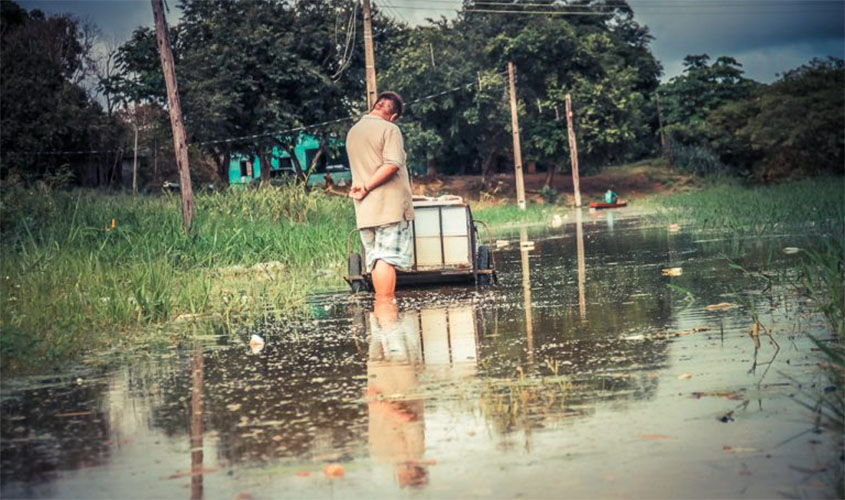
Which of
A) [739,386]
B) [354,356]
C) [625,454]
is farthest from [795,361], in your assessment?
[354,356]

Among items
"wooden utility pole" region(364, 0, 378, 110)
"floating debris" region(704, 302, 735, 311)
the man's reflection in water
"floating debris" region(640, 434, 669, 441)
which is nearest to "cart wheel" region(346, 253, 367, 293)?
the man's reflection in water

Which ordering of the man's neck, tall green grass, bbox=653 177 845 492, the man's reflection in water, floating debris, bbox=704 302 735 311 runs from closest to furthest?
the man's reflection in water < tall green grass, bbox=653 177 845 492 < floating debris, bbox=704 302 735 311 < the man's neck

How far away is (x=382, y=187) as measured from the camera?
11383 mm

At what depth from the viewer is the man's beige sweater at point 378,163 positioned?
1132 centimetres

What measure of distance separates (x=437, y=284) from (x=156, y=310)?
4.02m

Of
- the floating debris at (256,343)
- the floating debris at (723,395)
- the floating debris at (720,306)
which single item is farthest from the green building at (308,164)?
the floating debris at (723,395)

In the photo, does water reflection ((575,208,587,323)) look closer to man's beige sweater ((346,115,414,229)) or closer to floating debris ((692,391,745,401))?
man's beige sweater ((346,115,414,229))

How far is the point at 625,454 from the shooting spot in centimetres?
448

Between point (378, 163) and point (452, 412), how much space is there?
6.19 metres

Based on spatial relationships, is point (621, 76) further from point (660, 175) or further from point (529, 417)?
point (529, 417)

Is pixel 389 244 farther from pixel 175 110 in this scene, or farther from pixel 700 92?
pixel 700 92

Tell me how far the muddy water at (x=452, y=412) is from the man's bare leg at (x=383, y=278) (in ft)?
6.09

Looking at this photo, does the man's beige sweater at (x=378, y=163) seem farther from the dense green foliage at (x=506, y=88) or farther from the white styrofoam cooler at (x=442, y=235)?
the dense green foliage at (x=506, y=88)

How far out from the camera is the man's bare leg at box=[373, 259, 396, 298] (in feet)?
38.3
